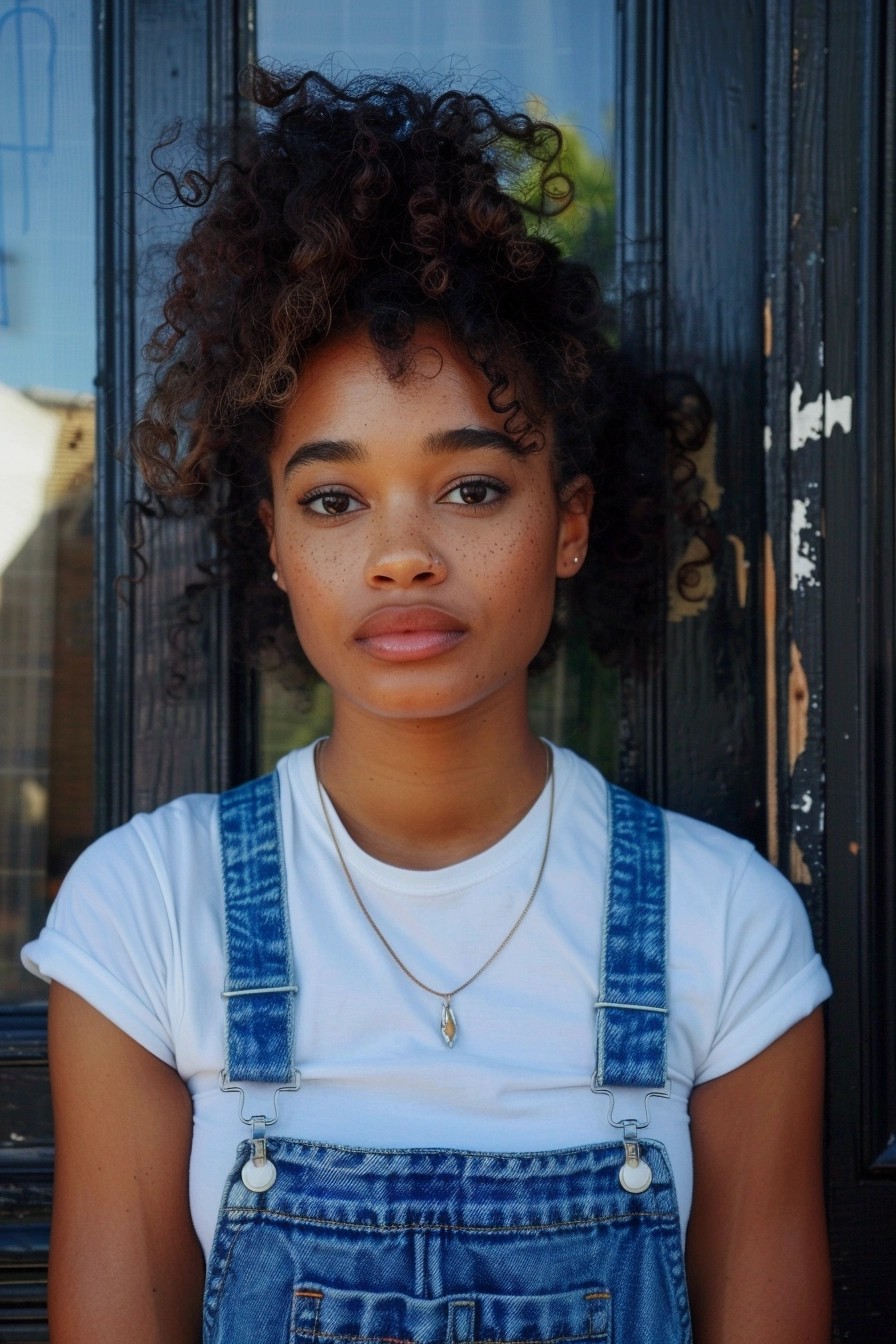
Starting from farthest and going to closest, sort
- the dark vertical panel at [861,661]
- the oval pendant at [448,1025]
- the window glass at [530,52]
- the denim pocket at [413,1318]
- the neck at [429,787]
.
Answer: the window glass at [530,52] < the dark vertical panel at [861,661] < the neck at [429,787] < the oval pendant at [448,1025] < the denim pocket at [413,1318]

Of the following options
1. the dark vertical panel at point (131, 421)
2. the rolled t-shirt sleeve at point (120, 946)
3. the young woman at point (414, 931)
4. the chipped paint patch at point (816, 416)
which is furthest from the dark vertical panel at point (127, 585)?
the chipped paint patch at point (816, 416)

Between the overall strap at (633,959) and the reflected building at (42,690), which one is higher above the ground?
the reflected building at (42,690)

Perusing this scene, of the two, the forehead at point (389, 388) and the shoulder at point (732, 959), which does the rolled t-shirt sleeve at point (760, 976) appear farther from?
the forehead at point (389, 388)

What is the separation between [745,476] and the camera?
176cm

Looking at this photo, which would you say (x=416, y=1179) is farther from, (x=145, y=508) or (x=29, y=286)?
(x=29, y=286)

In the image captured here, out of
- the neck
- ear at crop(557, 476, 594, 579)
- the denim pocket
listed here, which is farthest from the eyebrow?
the denim pocket

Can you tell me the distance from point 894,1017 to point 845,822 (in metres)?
0.27

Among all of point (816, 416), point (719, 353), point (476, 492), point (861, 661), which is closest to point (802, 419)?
point (816, 416)

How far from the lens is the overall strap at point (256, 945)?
4.37 feet

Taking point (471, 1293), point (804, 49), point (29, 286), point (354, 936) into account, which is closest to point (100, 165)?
point (29, 286)

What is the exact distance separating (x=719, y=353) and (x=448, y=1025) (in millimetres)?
960

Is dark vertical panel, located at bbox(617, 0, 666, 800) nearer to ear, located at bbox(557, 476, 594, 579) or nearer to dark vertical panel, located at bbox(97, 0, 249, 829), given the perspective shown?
ear, located at bbox(557, 476, 594, 579)

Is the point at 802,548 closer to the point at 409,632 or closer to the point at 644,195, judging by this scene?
the point at 644,195

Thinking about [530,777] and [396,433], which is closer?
[396,433]
